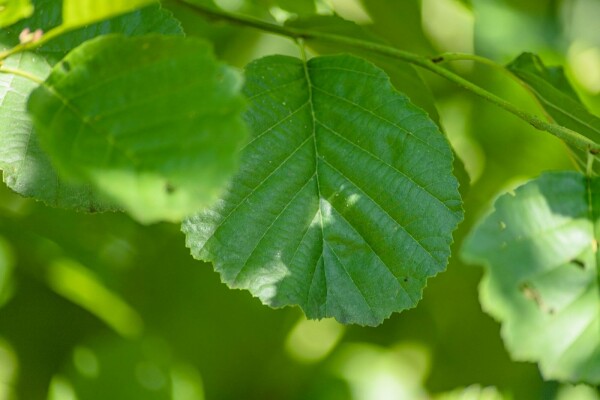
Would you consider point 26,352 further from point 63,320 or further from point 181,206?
point 181,206

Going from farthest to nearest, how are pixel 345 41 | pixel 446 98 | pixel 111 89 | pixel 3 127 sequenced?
pixel 446 98 < pixel 345 41 < pixel 3 127 < pixel 111 89

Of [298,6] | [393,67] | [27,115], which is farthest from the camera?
[298,6]

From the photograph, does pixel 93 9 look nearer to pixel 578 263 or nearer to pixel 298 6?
pixel 578 263

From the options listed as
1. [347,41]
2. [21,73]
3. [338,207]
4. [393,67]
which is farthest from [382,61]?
[21,73]

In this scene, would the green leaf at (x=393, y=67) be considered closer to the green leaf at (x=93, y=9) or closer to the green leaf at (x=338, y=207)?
the green leaf at (x=338, y=207)

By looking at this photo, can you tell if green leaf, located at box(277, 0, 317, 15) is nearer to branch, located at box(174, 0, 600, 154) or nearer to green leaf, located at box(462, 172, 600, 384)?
branch, located at box(174, 0, 600, 154)

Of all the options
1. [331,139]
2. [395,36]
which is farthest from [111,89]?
[395,36]
